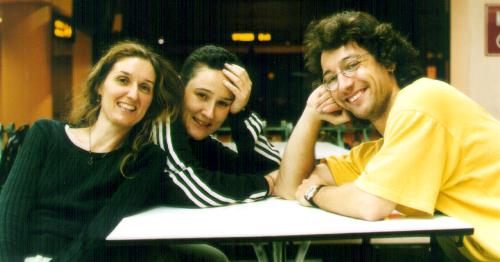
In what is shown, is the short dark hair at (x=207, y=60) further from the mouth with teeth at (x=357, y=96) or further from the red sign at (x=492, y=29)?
the red sign at (x=492, y=29)

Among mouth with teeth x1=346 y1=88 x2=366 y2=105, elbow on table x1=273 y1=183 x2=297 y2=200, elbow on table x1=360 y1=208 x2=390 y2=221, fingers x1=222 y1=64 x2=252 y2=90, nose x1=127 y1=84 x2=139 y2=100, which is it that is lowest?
elbow on table x1=273 y1=183 x2=297 y2=200

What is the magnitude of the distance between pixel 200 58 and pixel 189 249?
31.0 inches

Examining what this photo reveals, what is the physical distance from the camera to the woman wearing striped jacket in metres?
1.78

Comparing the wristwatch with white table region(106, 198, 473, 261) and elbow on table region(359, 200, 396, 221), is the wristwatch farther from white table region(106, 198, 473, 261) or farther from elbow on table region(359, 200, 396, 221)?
elbow on table region(359, 200, 396, 221)

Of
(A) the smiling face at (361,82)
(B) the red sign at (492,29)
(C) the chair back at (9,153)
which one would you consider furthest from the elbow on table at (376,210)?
(B) the red sign at (492,29)

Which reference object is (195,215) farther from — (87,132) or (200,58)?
(200,58)

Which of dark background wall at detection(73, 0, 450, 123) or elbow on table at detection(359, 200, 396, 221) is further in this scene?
dark background wall at detection(73, 0, 450, 123)

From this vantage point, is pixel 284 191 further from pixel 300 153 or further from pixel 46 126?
pixel 46 126

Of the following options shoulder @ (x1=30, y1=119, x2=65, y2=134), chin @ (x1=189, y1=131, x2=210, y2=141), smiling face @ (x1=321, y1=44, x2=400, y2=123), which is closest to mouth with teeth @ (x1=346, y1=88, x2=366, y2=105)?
smiling face @ (x1=321, y1=44, x2=400, y2=123)

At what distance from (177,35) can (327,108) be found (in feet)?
21.4

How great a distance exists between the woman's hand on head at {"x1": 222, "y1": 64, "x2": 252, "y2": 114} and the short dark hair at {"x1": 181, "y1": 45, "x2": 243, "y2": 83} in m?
0.04

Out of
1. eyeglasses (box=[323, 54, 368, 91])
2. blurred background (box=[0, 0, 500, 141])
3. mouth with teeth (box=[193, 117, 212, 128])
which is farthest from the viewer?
blurred background (box=[0, 0, 500, 141])

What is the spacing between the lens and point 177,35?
26.6ft

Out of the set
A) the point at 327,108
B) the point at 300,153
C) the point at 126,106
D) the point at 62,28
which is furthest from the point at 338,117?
the point at 62,28
